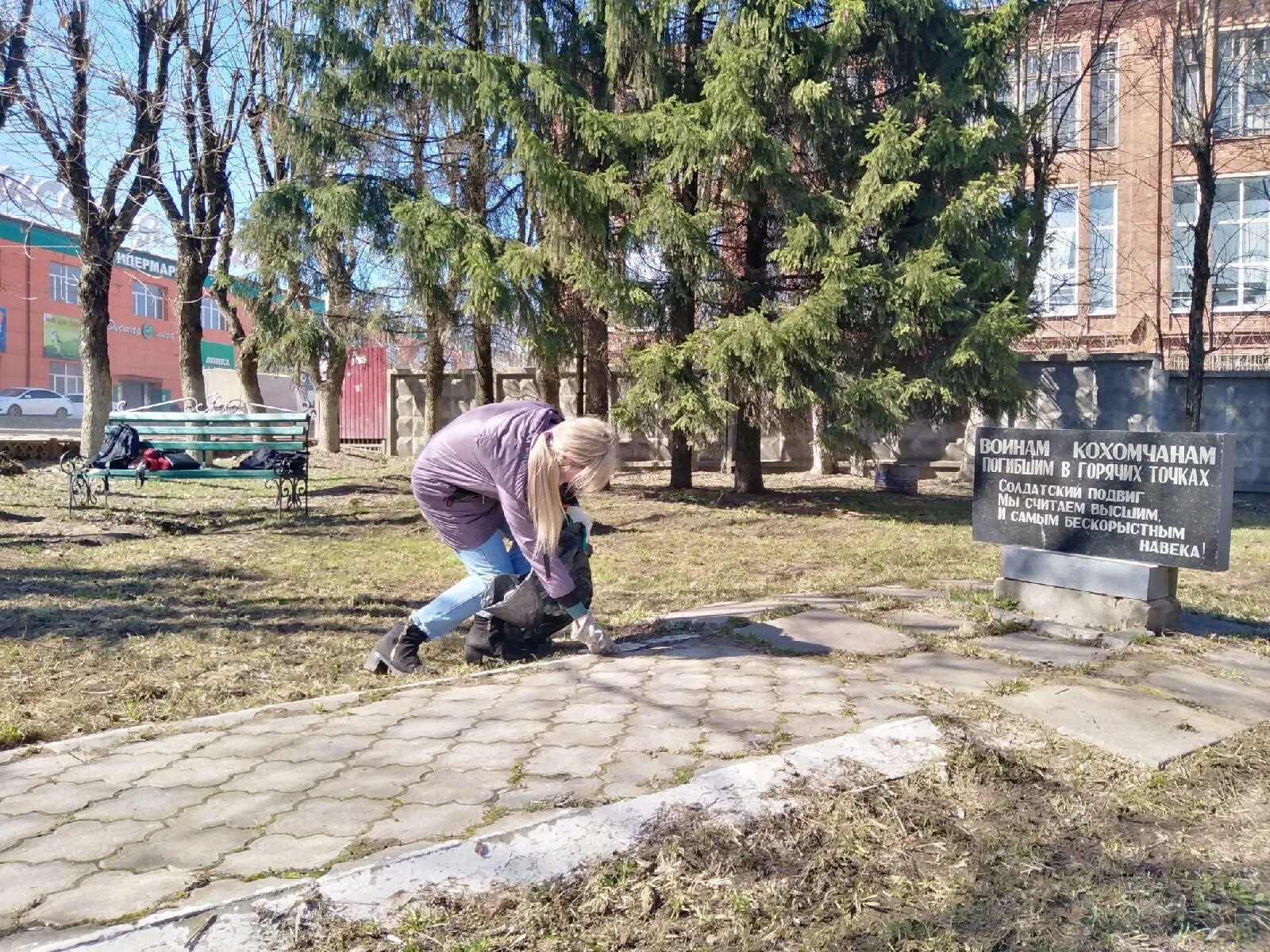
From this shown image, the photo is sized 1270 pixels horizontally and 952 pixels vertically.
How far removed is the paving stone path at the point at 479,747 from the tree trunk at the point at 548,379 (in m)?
7.43

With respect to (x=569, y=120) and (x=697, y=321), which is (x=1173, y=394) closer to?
(x=697, y=321)

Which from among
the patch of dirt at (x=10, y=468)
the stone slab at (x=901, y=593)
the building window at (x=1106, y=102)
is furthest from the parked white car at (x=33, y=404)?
the stone slab at (x=901, y=593)

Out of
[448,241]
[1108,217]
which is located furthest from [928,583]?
[1108,217]

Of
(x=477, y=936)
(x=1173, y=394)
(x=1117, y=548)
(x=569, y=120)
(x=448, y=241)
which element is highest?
(x=569, y=120)

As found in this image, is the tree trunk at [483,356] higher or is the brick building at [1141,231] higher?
the brick building at [1141,231]

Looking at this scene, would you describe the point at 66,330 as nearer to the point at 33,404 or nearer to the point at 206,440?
the point at 33,404

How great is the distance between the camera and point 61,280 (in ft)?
162

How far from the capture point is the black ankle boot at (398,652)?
16.8 ft

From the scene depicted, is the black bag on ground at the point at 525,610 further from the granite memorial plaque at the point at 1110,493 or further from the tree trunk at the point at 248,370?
the tree trunk at the point at 248,370

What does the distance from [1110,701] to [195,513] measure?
9143mm

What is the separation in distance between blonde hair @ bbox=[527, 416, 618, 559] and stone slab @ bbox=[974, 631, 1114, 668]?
2.59 meters

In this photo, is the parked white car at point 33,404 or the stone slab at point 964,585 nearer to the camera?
the stone slab at point 964,585

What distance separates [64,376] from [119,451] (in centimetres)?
4777

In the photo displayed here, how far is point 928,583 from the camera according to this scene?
7.76 metres
